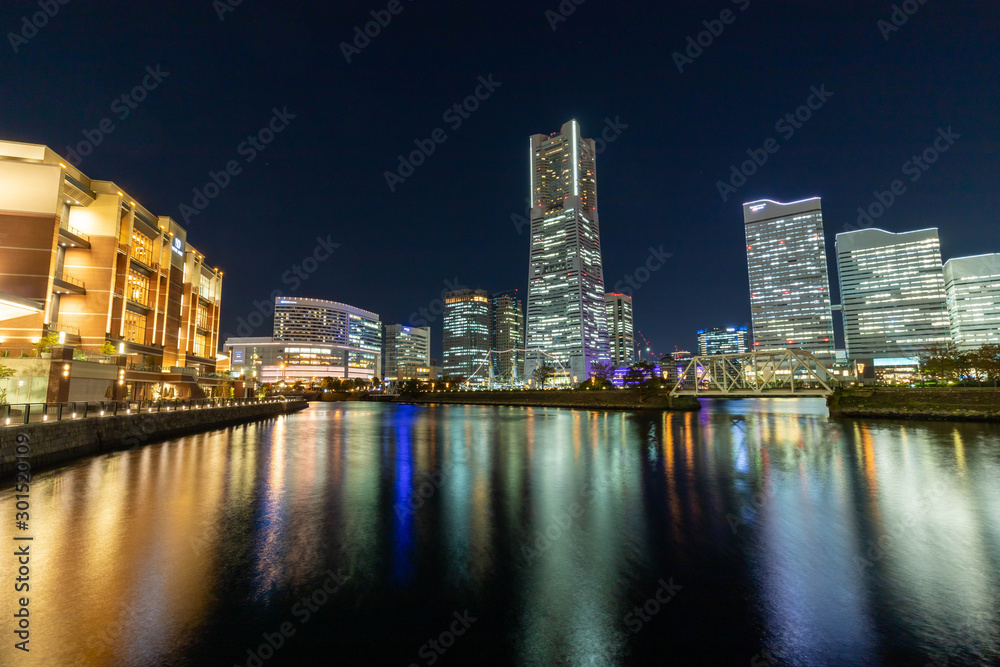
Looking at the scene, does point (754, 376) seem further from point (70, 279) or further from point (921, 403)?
point (70, 279)

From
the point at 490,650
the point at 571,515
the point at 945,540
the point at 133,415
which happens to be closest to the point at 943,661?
the point at 490,650

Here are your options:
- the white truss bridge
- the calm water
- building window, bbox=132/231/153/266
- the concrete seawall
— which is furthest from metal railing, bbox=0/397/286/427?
the white truss bridge

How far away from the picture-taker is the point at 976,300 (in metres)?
190

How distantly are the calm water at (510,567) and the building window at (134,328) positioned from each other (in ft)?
139

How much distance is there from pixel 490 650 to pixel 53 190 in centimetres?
5978

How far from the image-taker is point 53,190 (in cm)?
4331

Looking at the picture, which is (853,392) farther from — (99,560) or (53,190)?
(53,190)

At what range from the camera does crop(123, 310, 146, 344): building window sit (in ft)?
178

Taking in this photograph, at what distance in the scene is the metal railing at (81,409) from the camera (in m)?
21.7

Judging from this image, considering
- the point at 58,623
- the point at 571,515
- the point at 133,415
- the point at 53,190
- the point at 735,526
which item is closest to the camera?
the point at 58,623

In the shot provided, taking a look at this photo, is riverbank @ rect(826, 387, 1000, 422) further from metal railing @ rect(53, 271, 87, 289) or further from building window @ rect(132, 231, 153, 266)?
building window @ rect(132, 231, 153, 266)

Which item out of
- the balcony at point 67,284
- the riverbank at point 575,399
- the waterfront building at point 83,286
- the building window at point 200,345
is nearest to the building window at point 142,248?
the waterfront building at point 83,286

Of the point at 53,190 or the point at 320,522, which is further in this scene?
the point at 53,190

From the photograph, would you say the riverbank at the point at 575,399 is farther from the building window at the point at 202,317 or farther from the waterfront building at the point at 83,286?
the waterfront building at the point at 83,286
